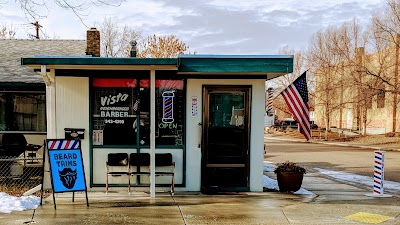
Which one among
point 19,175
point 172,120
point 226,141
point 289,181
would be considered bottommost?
point 19,175

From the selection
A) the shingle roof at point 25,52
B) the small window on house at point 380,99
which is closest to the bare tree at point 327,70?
the small window on house at point 380,99

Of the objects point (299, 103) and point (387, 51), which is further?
point (387, 51)

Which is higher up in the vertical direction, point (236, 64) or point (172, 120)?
point (236, 64)

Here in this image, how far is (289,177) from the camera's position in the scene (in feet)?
29.4

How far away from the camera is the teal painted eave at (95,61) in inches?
304

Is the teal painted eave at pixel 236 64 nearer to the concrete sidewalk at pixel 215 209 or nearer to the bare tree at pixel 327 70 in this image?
the concrete sidewalk at pixel 215 209

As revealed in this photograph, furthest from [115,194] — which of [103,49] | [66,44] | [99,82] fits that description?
[103,49]

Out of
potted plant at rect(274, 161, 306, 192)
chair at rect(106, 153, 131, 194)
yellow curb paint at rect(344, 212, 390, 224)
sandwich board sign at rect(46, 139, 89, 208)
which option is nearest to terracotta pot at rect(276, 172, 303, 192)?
potted plant at rect(274, 161, 306, 192)

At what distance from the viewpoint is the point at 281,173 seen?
29.7 feet

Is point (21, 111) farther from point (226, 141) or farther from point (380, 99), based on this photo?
point (380, 99)

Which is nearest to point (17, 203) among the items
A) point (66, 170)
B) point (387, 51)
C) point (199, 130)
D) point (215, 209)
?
point (66, 170)

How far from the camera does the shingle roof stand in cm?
1130

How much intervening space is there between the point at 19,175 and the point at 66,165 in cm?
407

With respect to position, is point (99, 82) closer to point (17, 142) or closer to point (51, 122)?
point (51, 122)
